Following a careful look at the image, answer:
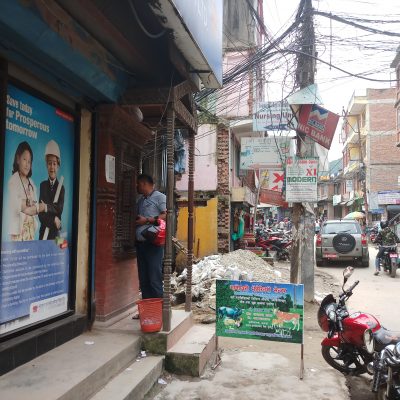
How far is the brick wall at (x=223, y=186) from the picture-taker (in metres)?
16.3

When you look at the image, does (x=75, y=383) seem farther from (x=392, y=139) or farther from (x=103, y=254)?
(x=392, y=139)

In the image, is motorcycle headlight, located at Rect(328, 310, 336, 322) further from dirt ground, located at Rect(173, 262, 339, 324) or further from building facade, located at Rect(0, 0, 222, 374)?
dirt ground, located at Rect(173, 262, 339, 324)

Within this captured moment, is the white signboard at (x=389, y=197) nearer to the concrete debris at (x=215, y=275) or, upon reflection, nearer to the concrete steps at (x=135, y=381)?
the concrete debris at (x=215, y=275)

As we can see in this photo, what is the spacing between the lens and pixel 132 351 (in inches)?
173

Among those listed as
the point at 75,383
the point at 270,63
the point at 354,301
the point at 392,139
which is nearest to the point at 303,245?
the point at 354,301

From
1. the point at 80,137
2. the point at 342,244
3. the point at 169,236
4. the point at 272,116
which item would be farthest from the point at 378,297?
the point at 80,137

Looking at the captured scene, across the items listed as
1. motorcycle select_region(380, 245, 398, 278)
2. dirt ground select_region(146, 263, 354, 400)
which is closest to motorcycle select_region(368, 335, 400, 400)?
dirt ground select_region(146, 263, 354, 400)

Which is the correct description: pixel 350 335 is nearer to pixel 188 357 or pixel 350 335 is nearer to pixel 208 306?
pixel 188 357

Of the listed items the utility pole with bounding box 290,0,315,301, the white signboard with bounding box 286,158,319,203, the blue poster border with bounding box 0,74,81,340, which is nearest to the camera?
the blue poster border with bounding box 0,74,81,340

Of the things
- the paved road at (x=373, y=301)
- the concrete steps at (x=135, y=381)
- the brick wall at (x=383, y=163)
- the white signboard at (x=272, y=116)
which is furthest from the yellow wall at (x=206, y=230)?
the brick wall at (x=383, y=163)

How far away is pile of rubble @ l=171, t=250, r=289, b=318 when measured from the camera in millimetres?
9023

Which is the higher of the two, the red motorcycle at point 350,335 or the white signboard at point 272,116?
the white signboard at point 272,116

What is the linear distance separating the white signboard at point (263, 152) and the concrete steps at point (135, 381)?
6.17m

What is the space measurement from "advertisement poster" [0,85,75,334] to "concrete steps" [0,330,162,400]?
0.39m
